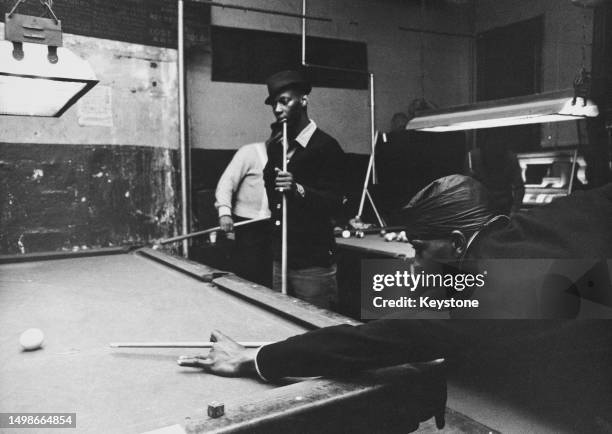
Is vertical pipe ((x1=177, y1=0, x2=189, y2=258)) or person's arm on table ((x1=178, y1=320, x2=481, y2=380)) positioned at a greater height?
vertical pipe ((x1=177, y1=0, x2=189, y2=258))

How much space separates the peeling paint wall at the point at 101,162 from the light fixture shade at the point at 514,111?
79.8 inches

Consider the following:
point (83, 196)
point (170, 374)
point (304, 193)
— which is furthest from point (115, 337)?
point (83, 196)

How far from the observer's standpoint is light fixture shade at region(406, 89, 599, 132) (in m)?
2.89

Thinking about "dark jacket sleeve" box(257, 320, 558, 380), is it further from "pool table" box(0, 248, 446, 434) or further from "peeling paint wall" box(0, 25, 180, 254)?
"peeling paint wall" box(0, 25, 180, 254)

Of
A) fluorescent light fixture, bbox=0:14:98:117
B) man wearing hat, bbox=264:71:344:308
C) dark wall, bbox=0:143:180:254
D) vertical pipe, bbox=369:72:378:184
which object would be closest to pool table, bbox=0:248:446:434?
man wearing hat, bbox=264:71:344:308

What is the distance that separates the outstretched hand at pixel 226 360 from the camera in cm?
124

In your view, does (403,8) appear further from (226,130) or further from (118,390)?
(118,390)

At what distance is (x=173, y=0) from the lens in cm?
418

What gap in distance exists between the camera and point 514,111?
10.2ft

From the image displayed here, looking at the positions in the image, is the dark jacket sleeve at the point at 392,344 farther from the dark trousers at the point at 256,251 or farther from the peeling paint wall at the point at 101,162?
the peeling paint wall at the point at 101,162

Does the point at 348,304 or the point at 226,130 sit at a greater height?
the point at 226,130

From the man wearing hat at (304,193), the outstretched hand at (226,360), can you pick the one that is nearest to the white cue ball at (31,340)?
the outstretched hand at (226,360)

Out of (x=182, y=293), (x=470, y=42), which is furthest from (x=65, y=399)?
(x=470, y=42)

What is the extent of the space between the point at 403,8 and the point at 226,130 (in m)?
2.64
